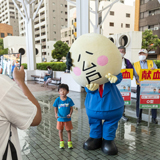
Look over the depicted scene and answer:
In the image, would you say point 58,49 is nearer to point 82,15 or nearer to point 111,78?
point 82,15

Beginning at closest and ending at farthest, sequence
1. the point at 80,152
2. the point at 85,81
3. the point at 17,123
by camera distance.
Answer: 1. the point at 17,123
2. the point at 85,81
3. the point at 80,152

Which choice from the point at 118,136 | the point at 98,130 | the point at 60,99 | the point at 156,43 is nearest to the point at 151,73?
the point at 118,136

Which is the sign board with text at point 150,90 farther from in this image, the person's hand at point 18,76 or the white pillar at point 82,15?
the white pillar at point 82,15

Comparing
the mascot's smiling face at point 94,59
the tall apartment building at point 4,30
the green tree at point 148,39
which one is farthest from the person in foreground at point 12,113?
the tall apartment building at point 4,30

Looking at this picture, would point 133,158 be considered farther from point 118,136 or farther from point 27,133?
point 27,133

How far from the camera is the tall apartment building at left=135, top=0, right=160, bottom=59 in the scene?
2969cm

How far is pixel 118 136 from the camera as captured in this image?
3.75 metres

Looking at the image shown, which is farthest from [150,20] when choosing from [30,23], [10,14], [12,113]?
[10,14]

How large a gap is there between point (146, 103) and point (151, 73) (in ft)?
2.51

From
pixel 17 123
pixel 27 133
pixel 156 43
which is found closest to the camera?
pixel 17 123

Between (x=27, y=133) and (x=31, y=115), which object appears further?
(x=27, y=133)

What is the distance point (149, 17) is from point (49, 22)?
29575 mm

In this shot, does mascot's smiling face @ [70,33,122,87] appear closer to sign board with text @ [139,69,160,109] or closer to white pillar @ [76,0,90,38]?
sign board with text @ [139,69,160,109]

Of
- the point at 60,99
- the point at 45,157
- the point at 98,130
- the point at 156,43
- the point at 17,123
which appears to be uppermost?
the point at 156,43
